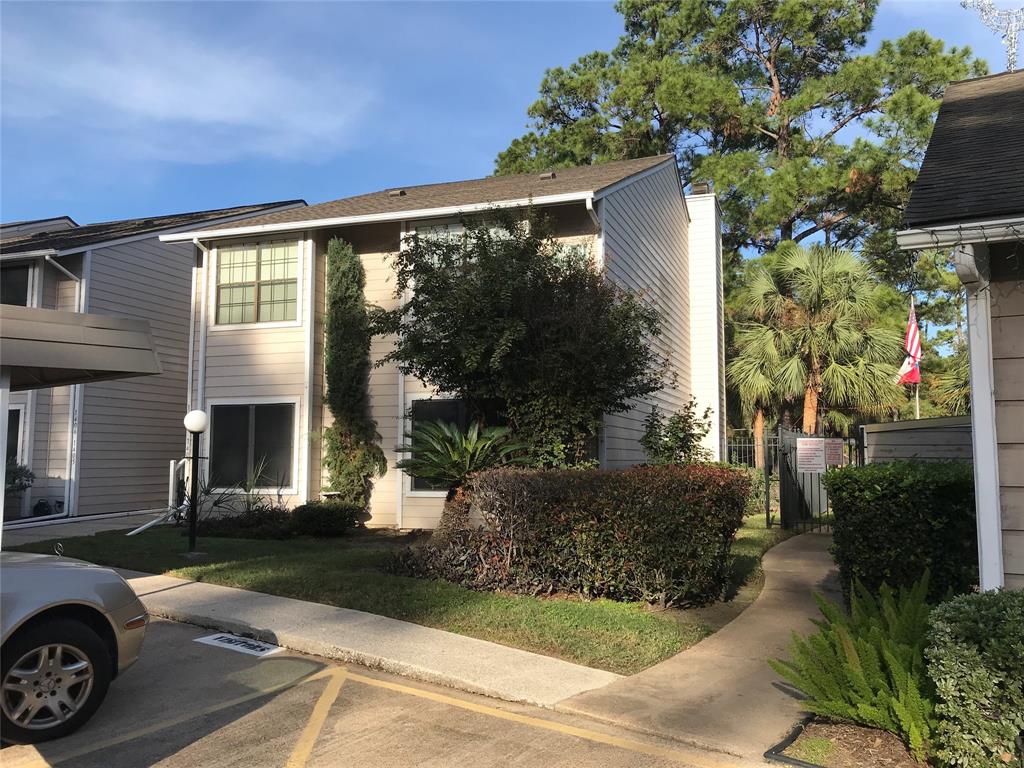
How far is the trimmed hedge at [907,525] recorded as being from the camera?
20.4 ft

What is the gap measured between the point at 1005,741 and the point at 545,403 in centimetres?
700

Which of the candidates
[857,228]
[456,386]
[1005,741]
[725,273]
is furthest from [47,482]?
[857,228]

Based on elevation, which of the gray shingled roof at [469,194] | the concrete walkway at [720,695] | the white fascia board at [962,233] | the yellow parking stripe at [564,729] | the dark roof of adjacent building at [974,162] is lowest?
the yellow parking stripe at [564,729]

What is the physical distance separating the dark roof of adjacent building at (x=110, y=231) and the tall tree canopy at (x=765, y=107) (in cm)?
1310

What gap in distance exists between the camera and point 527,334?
10.0 metres

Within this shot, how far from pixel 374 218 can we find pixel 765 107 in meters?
21.4

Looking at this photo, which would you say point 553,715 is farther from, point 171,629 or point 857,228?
point 857,228

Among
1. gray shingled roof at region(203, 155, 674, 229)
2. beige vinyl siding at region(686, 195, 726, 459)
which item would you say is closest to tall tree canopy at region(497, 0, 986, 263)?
beige vinyl siding at region(686, 195, 726, 459)

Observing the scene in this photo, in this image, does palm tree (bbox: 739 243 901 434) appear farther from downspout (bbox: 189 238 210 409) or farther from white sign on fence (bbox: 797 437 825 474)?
downspout (bbox: 189 238 210 409)

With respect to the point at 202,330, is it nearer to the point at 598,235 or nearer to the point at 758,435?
the point at 598,235

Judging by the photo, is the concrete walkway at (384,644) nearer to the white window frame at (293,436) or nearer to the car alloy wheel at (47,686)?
the car alloy wheel at (47,686)

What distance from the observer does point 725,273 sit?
2769 cm

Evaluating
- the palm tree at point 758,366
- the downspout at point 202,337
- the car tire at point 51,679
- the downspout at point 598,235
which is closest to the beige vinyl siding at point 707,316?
the palm tree at point 758,366

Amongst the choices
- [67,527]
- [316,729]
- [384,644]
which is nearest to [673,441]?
[384,644]
